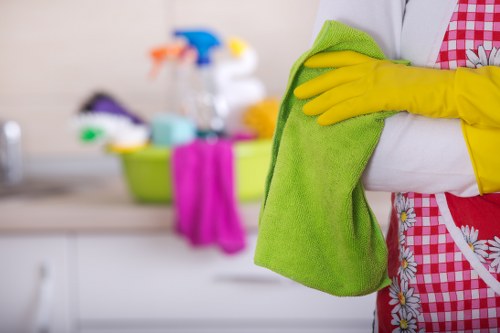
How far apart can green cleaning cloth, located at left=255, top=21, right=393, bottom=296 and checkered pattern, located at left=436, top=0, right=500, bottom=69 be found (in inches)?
2.8

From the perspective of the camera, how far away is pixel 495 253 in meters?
0.65

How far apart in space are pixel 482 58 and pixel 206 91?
0.82m

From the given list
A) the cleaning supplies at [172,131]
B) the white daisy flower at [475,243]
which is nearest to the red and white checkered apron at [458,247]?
the white daisy flower at [475,243]

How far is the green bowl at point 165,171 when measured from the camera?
1297 millimetres

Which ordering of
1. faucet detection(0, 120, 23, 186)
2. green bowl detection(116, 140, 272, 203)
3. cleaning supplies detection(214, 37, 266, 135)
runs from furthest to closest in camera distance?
faucet detection(0, 120, 23, 186) → cleaning supplies detection(214, 37, 266, 135) → green bowl detection(116, 140, 272, 203)

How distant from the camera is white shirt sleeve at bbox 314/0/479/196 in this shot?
62 centimetres

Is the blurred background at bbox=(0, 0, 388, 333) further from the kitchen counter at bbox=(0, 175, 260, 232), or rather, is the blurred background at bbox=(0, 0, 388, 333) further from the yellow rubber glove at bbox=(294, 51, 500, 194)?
the yellow rubber glove at bbox=(294, 51, 500, 194)

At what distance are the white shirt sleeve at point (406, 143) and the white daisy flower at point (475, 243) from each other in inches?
1.6

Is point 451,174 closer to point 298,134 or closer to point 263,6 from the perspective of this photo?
point 298,134

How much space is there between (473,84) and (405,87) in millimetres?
56

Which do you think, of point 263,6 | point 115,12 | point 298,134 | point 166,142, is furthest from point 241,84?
point 298,134

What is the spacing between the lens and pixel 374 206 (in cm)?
128

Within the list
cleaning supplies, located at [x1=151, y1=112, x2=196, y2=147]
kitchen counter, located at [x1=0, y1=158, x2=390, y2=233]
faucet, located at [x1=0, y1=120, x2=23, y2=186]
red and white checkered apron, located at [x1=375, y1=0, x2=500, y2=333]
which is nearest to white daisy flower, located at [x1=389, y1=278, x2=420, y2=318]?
red and white checkered apron, located at [x1=375, y1=0, x2=500, y2=333]

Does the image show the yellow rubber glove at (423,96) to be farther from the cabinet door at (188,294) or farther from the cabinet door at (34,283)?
the cabinet door at (34,283)
